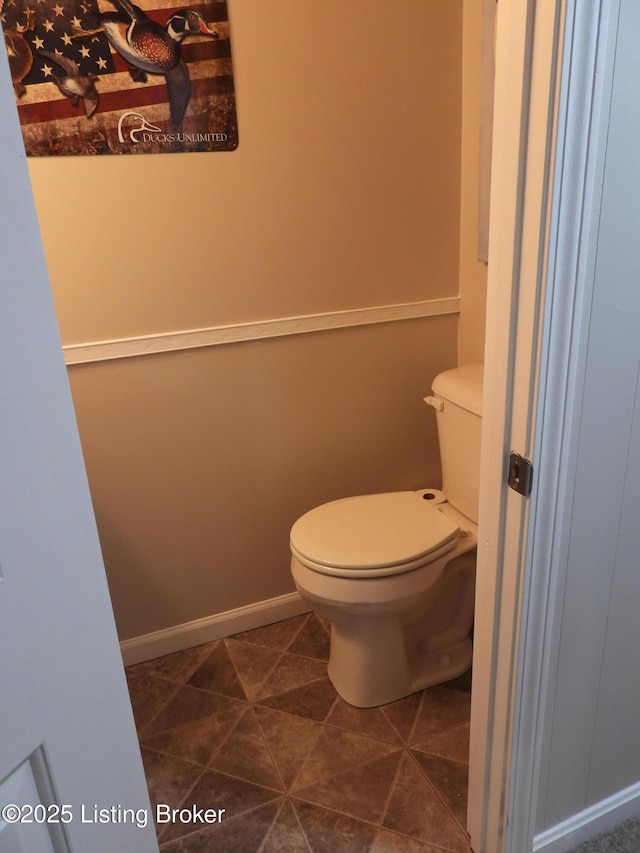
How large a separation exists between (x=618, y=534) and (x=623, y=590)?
0.42 ft

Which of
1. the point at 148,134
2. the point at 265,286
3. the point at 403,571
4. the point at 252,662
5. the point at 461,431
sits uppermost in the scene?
the point at 148,134

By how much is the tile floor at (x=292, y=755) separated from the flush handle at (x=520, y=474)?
89cm

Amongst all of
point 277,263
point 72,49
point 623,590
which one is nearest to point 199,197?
point 277,263

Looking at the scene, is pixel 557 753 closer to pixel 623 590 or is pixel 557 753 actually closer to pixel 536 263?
pixel 623 590

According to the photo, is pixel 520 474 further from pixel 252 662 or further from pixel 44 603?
pixel 252 662

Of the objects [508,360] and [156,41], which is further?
[156,41]

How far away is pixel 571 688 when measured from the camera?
3.79ft

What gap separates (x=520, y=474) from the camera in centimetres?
97

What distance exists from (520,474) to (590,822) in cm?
87

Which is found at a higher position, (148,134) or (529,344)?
(148,134)

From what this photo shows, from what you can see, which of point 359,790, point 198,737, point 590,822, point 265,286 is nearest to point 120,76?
point 265,286

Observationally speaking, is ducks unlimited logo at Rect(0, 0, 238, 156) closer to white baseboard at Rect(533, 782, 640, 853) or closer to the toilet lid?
the toilet lid

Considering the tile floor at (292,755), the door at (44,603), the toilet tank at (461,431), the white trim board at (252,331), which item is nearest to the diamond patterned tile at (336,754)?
the tile floor at (292,755)

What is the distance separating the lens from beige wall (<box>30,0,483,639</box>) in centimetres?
163
